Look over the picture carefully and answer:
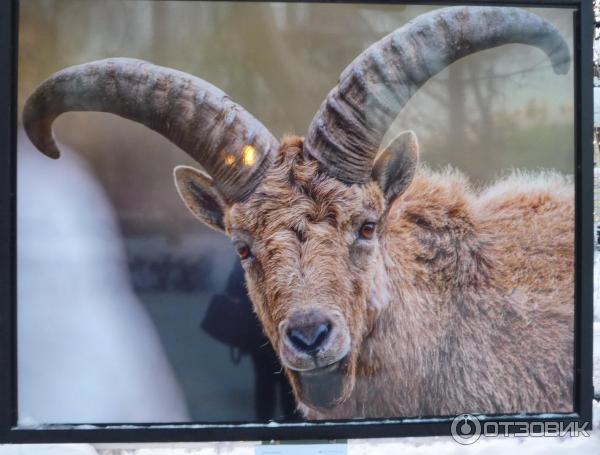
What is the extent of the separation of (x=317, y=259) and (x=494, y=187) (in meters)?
1.24

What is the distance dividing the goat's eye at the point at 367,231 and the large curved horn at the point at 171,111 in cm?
68

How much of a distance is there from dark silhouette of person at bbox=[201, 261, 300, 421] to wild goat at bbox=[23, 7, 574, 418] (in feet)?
0.25

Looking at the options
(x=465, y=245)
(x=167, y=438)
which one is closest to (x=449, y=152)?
(x=465, y=245)

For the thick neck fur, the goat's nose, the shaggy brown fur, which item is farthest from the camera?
the thick neck fur

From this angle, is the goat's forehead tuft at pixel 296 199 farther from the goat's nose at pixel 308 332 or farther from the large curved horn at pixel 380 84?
the goat's nose at pixel 308 332

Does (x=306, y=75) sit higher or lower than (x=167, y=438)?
higher

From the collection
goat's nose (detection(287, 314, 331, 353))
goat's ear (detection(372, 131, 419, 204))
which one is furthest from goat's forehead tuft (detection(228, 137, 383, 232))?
goat's nose (detection(287, 314, 331, 353))

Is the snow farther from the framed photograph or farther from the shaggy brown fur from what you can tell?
the shaggy brown fur

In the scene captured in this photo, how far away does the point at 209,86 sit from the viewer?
298 centimetres

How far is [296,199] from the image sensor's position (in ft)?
9.78

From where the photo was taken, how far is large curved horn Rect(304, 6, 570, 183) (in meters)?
3.01

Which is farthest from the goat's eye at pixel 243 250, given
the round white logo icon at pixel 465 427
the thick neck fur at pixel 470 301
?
the round white logo icon at pixel 465 427

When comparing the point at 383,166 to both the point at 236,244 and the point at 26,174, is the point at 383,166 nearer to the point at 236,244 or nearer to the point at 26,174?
the point at 236,244

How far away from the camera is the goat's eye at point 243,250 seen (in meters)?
3.03
